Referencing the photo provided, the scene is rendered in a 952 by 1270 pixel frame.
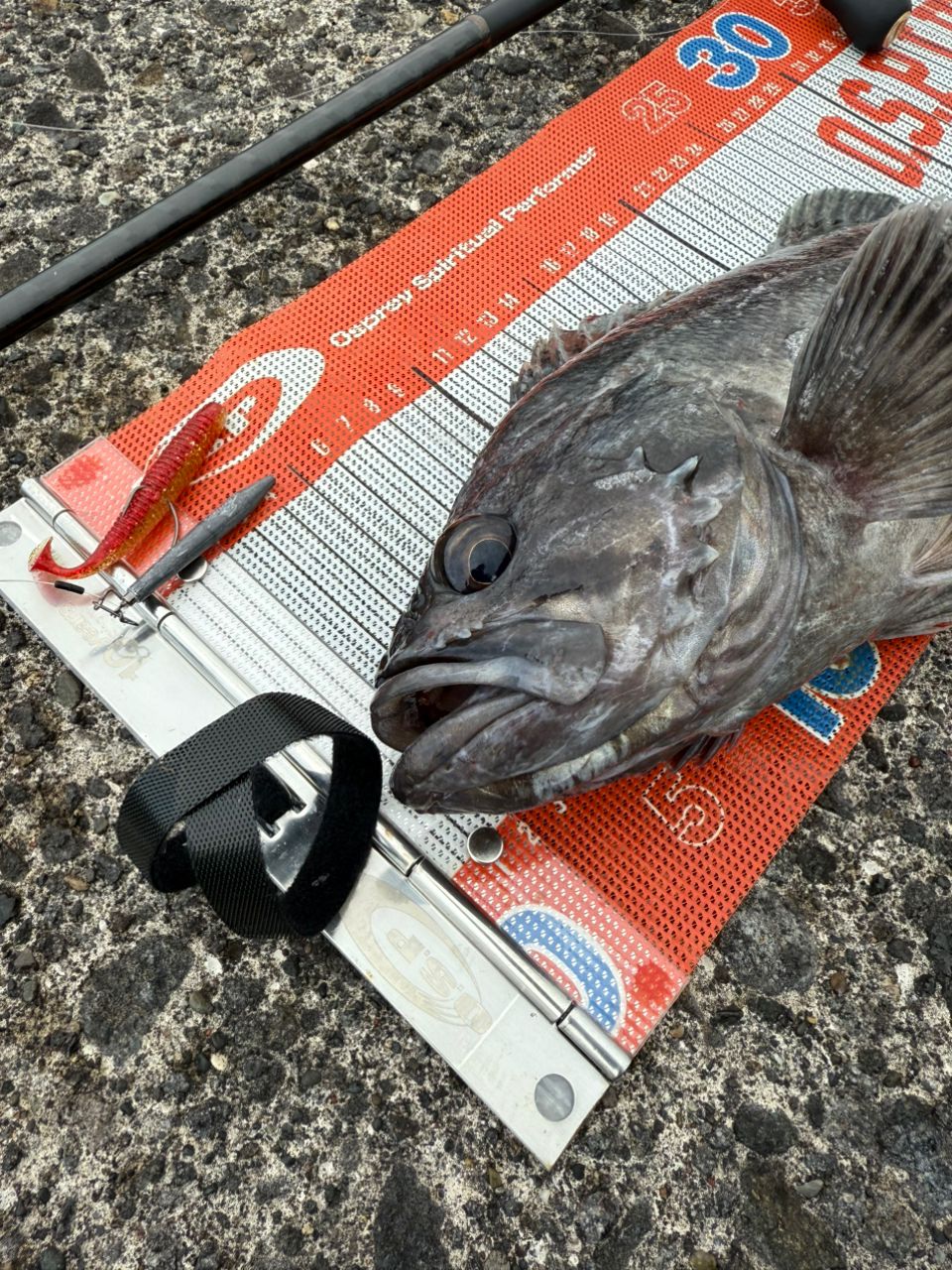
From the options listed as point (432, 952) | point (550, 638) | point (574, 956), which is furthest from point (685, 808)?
point (550, 638)

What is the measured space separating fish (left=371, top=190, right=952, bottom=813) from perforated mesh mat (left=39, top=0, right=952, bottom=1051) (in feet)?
1.00

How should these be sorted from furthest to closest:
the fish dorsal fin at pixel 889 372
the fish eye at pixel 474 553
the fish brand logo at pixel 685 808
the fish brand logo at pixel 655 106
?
the fish brand logo at pixel 655 106 < the fish brand logo at pixel 685 808 < the fish dorsal fin at pixel 889 372 < the fish eye at pixel 474 553

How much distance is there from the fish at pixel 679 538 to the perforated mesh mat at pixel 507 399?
1.00 feet

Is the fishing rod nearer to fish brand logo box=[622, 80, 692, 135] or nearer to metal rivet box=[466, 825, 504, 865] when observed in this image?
fish brand logo box=[622, 80, 692, 135]

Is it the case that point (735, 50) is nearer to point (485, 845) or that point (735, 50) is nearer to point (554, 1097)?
point (485, 845)

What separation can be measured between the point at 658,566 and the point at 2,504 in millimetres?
2353

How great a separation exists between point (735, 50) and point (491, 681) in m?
3.66

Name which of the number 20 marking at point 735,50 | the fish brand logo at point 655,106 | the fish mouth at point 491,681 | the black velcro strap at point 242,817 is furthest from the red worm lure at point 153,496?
the number 20 marking at point 735,50

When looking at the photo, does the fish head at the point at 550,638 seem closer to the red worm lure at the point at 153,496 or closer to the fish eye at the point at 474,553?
the fish eye at the point at 474,553

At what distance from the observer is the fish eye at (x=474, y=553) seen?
184 centimetres

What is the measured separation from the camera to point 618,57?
4.29m

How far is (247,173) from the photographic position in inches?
122

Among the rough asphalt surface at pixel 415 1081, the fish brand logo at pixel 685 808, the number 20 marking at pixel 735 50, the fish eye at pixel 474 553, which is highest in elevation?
the number 20 marking at pixel 735 50

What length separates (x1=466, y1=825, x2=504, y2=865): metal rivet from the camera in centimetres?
237
